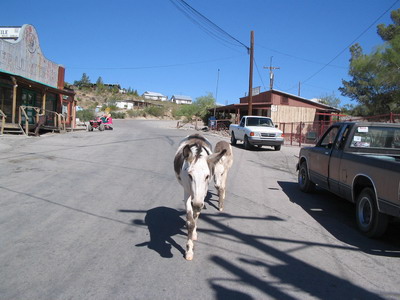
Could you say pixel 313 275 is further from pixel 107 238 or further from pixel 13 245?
pixel 13 245

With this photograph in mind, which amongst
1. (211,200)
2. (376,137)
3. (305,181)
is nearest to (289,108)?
(305,181)

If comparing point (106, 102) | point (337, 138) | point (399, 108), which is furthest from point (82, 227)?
point (106, 102)

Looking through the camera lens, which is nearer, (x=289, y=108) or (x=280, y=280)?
(x=280, y=280)

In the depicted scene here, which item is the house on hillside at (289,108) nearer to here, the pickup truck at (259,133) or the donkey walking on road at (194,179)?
the pickup truck at (259,133)

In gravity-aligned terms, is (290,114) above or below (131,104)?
below

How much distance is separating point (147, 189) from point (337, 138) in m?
4.37

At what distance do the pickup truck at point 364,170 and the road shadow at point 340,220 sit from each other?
202mm

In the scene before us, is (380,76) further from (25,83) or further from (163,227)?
(163,227)

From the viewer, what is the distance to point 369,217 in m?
5.57

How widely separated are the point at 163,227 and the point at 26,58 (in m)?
21.2

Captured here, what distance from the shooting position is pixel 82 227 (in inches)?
212

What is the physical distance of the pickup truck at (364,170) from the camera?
193 inches

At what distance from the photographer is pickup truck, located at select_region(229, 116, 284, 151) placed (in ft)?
60.0

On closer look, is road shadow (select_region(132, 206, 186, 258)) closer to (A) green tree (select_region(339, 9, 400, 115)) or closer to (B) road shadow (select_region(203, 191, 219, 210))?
(B) road shadow (select_region(203, 191, 219, 210))
